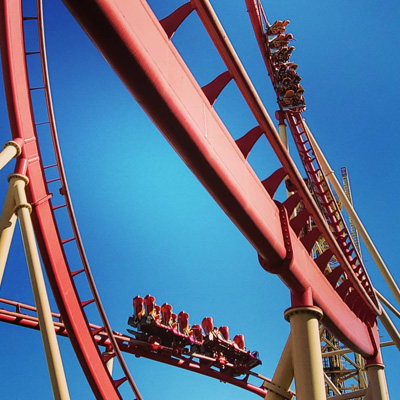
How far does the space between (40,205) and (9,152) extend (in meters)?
0.73

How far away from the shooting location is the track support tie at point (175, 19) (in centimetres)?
404

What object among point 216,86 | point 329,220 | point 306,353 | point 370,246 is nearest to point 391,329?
point 370,246

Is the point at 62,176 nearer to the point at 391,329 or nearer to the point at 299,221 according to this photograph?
the point at 299,221

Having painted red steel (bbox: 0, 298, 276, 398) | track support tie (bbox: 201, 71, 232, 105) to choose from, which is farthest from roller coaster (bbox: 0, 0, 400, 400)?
painted red steel (bbox: 0, 298, 276, 398)

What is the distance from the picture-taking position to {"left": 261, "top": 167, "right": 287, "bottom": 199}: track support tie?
17.2 feet

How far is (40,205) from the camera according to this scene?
17.7ft

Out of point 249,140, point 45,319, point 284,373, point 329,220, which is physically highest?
point 329,220

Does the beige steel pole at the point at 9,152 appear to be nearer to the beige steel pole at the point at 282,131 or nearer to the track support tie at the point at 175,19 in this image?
the track support tie at the point at 175,19

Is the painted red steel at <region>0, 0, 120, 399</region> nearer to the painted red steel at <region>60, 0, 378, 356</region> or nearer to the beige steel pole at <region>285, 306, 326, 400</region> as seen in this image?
the painted red steel at <region>60, 0, 378, 356</region>

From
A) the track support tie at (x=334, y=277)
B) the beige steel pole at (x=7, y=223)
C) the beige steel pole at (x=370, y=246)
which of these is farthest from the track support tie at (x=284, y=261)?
the beige steel pole at (x=370, y=246)

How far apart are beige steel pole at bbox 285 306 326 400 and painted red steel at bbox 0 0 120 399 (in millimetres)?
2149

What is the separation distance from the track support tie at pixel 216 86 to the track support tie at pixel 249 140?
555 mm

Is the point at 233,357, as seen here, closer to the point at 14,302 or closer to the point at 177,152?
the point at 14,302

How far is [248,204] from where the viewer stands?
14.4ft
